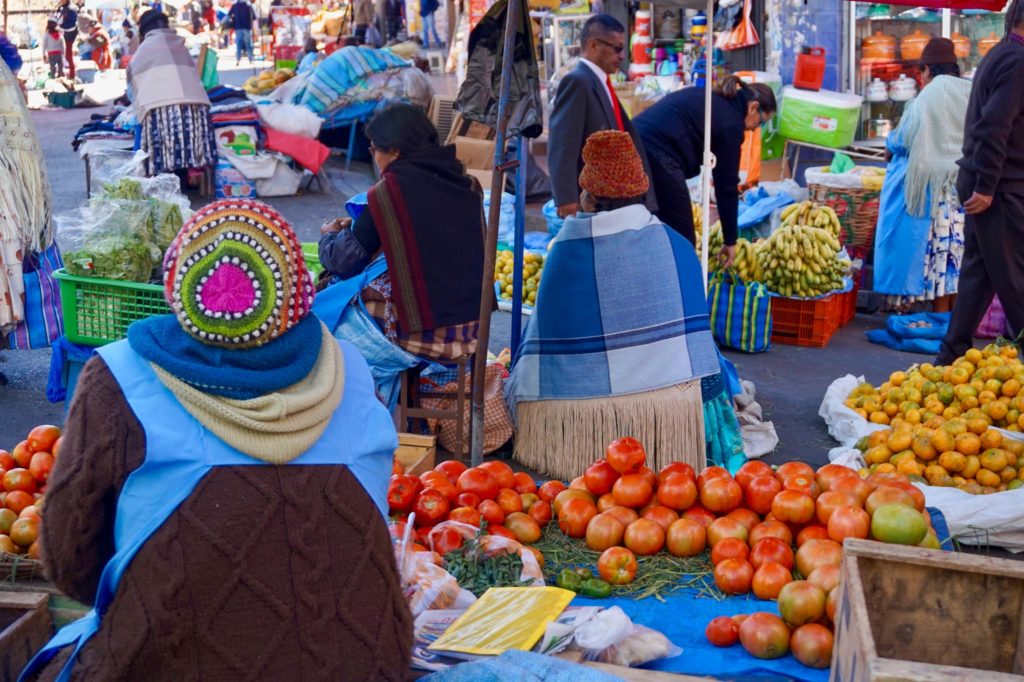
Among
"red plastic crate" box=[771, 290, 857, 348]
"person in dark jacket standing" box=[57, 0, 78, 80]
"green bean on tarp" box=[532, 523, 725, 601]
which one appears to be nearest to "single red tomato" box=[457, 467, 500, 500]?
"green bean on tarp" box=[532, 523, 725, 601]

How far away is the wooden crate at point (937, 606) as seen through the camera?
7.58 feet

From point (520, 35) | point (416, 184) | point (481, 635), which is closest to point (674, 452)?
point (416, 184)

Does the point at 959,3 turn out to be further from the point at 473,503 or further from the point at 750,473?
the point at 473,503

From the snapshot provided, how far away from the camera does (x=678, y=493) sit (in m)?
3.41

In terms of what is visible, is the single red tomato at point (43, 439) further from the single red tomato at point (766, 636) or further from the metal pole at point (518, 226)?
the single red tomato at point (766, 636)

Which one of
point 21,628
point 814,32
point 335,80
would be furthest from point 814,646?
point 335,80

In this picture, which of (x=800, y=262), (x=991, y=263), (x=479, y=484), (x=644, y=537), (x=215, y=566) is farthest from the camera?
(x=800, y=262)

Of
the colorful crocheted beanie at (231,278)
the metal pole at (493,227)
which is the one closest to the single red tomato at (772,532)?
the metal pole at (493,227)

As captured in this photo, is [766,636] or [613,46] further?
[613,46]

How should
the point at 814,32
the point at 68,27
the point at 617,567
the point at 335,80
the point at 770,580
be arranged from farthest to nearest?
1. the point at 68,27
2. the point at 335,80
3. the point at 814,32
4. the point at 617,567
5. the point at 770,580

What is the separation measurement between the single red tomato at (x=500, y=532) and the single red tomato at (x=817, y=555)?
838 millimetres

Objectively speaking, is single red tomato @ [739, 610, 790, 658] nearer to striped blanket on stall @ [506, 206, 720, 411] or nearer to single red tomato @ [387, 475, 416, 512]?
single red tomato @ [387, 475, 416, 512]

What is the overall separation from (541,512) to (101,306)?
2175 mm

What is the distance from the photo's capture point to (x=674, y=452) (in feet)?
15.7
